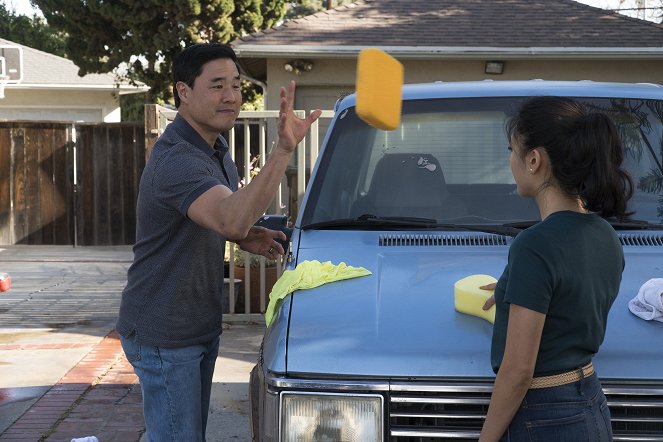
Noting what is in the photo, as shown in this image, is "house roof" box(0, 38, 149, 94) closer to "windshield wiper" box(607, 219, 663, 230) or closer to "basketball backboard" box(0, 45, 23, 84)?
"basketball backboard" box(0, 45, 23, 84)

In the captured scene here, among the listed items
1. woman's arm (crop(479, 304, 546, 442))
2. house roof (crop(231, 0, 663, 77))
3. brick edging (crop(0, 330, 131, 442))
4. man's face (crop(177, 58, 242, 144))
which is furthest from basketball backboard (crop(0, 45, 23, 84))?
woman's arm (crop(479, 304, 546, 442))

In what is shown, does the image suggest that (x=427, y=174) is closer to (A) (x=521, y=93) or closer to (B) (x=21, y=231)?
(A) (x=521, y=93)

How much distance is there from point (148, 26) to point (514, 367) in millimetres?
19455

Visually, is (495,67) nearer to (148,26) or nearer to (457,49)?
(457,49)

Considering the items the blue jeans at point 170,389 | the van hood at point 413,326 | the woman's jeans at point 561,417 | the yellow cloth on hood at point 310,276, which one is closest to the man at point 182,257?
the blue jeans at point 170,389

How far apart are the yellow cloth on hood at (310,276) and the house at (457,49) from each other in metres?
10.9

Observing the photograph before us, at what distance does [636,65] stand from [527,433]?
Answer: 13182 millimetres

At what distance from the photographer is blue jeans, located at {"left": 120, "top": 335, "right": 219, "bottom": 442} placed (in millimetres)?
3102

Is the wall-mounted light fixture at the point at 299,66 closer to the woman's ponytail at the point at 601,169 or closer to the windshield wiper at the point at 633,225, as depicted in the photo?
the windshield wiper at the point at 633,225

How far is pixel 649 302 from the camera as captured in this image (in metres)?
2.75

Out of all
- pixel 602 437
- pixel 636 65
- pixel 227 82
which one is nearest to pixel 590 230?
pixel 602 437

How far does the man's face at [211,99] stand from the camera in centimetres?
324

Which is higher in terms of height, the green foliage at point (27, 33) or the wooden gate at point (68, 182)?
the green foliage at point (27, 33)

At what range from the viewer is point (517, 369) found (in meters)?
2.22
